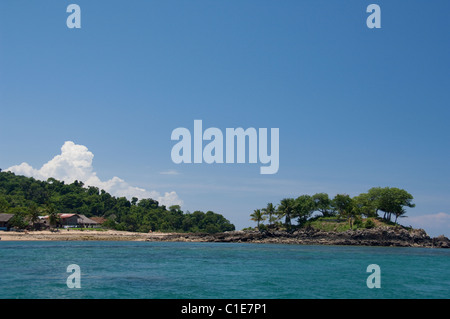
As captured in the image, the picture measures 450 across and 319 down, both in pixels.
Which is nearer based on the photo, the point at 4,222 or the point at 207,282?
the point at 207,282

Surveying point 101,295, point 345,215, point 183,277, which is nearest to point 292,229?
point 345,215

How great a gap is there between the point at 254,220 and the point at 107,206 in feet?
259

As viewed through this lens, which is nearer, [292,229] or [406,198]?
Result: [406,198]

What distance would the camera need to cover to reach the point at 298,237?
384 ft

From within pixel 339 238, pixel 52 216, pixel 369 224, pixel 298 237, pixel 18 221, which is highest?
pixel 52 216

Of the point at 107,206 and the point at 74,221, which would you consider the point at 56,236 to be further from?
the point at 107,206

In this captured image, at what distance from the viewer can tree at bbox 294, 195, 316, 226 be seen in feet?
405

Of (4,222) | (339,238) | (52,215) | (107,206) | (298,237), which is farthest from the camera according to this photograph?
(107,206)

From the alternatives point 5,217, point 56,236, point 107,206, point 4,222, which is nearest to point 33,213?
point 5,217

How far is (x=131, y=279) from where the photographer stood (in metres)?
31.9

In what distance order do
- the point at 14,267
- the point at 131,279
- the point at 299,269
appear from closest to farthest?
the point at 131,279 < the point at 14,267 < the point at 299,269
